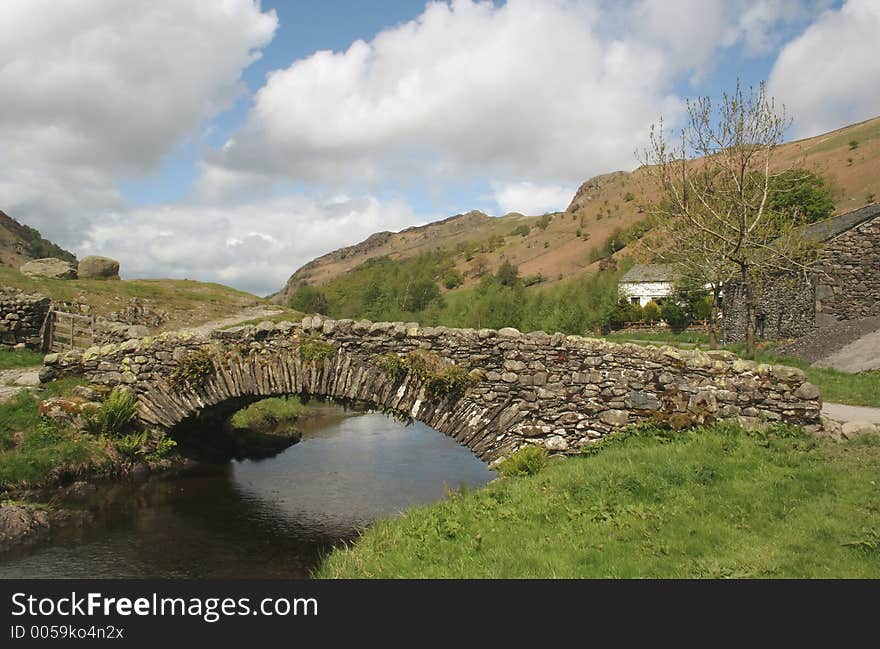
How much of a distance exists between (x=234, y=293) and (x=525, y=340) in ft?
115

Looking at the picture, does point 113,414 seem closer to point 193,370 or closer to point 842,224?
point 193,370

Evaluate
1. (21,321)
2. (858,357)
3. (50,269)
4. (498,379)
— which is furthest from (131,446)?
(50,269)

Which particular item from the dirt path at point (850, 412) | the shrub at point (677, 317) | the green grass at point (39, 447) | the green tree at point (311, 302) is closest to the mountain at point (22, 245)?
the green tree at point (311, 302)

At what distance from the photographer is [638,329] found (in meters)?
50.4

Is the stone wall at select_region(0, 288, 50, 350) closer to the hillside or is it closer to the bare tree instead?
the bare tree

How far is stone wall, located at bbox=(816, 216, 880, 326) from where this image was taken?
79.9 ft

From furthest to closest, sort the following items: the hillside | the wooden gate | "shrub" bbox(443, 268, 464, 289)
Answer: "shrub" bbox(443, 268, 464, 289) → the hillside → the wooden gate

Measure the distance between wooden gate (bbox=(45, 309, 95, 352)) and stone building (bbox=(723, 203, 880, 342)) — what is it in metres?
27.9

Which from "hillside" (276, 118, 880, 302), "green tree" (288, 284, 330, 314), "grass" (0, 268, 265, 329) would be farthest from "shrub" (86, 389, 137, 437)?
"green tree" (288, 284, 330, 314)

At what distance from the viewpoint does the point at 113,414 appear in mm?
13375

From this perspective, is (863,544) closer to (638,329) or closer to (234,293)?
(234,293)

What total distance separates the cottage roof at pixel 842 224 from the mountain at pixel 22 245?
212ft

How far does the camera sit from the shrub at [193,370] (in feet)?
41.1

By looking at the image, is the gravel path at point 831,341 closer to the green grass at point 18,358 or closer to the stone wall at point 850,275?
the stone wall at point 850,275
